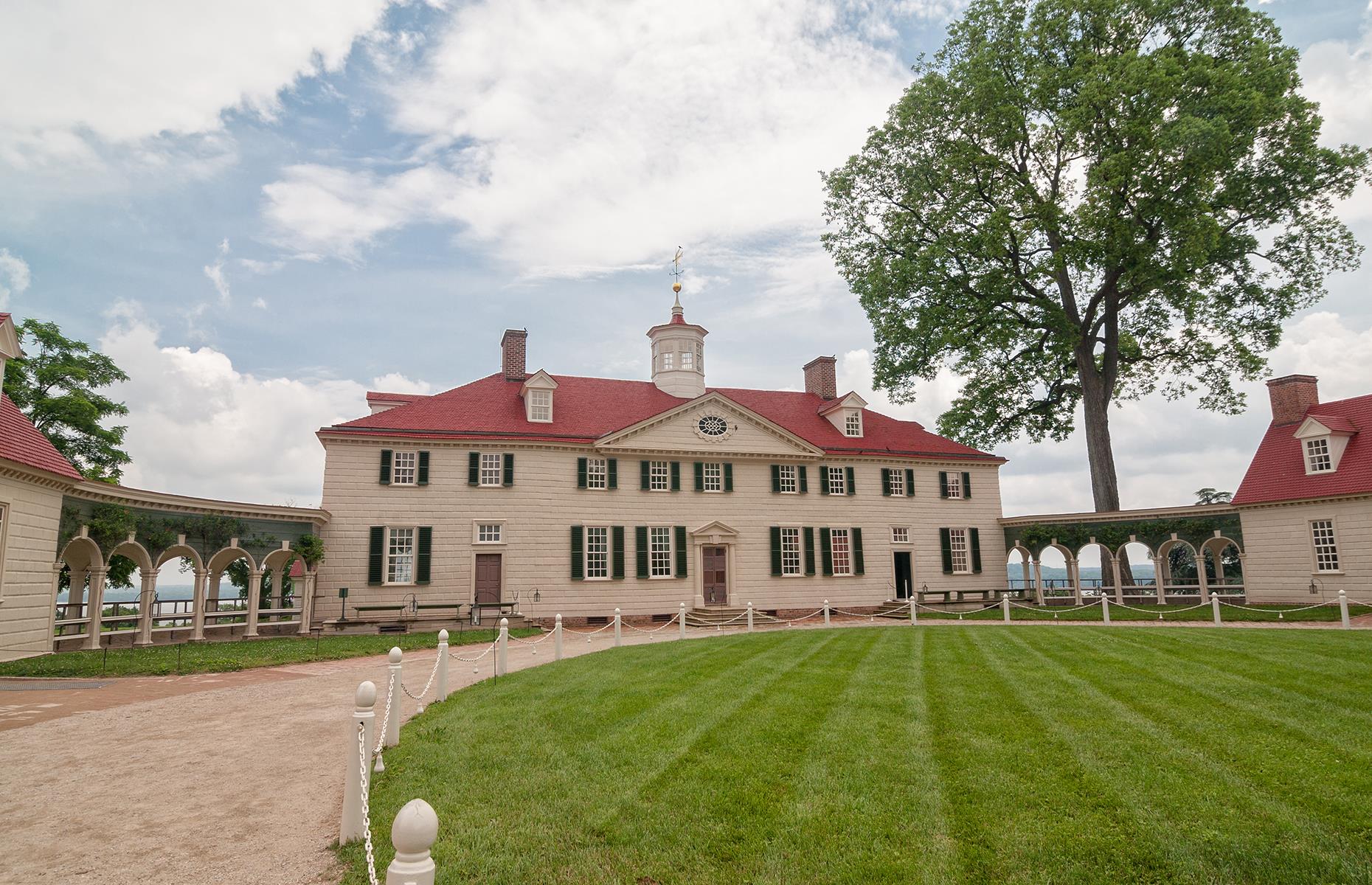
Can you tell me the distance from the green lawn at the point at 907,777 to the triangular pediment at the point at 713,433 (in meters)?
17.9

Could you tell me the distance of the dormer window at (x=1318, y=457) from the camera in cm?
2505

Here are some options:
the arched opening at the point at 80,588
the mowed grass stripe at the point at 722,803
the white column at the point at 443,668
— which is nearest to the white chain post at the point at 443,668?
the white column at the point at 443,668

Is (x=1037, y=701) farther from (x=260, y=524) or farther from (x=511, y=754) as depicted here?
(x=260, y=524)

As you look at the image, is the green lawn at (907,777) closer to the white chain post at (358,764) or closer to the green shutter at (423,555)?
the white chain post at (358,764)

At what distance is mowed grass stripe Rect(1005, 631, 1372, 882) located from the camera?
15.7ft

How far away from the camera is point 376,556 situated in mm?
26016

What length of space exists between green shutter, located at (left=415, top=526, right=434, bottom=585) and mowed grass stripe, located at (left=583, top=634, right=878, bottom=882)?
19.2 meters

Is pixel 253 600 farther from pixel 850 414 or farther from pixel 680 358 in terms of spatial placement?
pixel 850 414

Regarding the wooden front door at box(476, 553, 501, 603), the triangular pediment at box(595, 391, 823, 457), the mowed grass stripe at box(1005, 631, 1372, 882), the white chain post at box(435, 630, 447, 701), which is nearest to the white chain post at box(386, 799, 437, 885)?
the mowed grass stripe at box(1005, 631, 1372, 882)

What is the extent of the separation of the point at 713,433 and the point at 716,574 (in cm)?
535

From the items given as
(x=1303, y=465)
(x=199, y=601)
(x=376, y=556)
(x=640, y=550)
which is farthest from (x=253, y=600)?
(x=1303, y=465)

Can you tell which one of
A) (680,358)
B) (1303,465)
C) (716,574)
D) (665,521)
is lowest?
(716,574)

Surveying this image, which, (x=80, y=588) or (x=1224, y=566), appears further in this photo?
(x=1224, y=566)

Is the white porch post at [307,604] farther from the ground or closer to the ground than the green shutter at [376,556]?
closer to the ground
